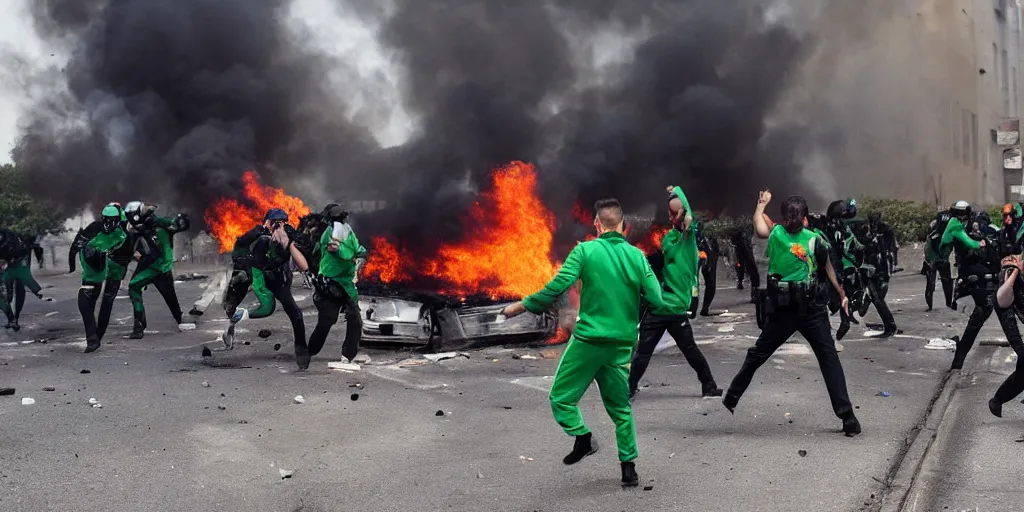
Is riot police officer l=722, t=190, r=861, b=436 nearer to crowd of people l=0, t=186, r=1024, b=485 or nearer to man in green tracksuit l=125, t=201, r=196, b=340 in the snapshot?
crowd of people l=0, t=186, r=1024, b=485

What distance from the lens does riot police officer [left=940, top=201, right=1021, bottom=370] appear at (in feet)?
27.4

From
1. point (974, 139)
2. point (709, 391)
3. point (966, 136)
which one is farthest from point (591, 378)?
point (974, 139)

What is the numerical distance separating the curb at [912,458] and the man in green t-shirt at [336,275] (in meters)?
4.96

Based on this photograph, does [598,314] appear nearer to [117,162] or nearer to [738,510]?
[738,510]

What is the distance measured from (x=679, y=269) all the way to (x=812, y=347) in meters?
1.23

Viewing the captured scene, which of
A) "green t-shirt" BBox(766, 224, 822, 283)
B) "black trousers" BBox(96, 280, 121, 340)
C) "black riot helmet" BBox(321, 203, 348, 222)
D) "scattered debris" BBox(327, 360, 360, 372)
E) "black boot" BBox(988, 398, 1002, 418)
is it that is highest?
"black riot helmet" BBox(321, 203, 348, 222)

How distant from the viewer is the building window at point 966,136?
86.0ft

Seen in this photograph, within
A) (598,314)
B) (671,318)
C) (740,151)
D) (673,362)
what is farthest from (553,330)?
(740,151)

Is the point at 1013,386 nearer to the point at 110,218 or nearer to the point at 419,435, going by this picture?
the point at 419,435

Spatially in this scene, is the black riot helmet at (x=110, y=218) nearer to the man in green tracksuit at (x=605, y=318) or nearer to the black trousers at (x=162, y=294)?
the black trousers at (x=162, y=294)

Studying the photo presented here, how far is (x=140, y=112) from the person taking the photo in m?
17.1

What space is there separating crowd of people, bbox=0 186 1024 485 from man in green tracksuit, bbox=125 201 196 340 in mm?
17

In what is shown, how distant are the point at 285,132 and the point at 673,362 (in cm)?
1110

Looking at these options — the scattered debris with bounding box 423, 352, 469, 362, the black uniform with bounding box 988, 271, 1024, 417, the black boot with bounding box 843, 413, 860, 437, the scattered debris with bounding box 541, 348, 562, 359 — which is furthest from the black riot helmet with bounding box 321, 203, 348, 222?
the black uniform with bounding box 988, 271, 1024, 417
